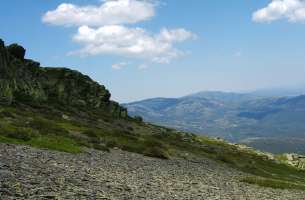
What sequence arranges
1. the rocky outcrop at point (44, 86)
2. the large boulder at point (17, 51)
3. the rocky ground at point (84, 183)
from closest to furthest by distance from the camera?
the rocky ground at point (84, 183), the rocky outcrop at point (44, 86), the large boulder at point (17, 51)

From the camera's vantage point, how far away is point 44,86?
528 feet

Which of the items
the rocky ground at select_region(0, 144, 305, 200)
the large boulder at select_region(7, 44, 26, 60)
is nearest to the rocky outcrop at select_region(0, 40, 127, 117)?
the large boulder at select_region(7, 44, 26, 60)

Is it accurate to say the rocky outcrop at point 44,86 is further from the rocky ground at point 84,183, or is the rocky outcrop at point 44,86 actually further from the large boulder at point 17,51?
the rocky ground at point 84,183

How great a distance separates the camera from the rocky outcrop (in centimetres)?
12912

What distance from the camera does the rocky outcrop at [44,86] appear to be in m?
129

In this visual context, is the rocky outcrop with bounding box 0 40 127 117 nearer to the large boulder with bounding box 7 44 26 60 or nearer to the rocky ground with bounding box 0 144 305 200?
the large boulder with bounding box 7 44 26 60

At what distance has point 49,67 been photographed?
180625 millimetres

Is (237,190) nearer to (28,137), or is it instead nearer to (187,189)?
(187,189)

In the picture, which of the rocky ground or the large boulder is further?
the large boulder

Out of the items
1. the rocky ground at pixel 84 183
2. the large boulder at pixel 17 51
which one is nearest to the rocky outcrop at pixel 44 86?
the large boulder at pixel 17 51

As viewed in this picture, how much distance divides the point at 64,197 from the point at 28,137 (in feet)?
102

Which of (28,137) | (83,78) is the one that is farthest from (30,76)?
(28,137)

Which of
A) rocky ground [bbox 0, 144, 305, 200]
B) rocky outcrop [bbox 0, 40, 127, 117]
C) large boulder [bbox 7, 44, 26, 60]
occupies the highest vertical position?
large boulder [bbox 7, 44, 26, 60]

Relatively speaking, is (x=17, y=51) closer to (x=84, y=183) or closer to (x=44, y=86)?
(x=44, y=86)
